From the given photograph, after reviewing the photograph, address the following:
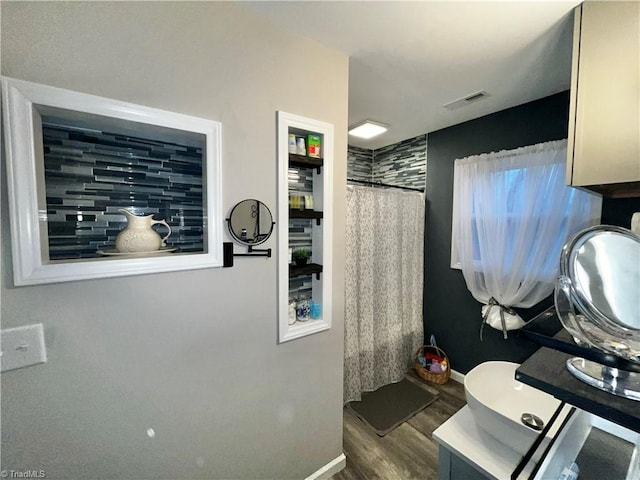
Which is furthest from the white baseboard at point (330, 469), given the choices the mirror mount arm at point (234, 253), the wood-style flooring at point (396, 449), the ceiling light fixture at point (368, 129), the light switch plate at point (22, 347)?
the ceiling light fixture at point (368, 129)

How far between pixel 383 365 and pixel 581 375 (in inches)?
73.0

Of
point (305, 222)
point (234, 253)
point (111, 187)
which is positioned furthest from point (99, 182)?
point (305, 222)

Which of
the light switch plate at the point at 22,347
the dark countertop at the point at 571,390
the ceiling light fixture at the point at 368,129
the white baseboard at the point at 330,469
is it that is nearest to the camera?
the dark countertop at the point at 571,390

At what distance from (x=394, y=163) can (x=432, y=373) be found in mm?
2197

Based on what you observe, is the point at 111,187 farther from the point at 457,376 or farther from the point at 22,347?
the point at 457,376

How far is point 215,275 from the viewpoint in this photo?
1.04 m

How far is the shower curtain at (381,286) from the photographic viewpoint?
2.00 metres

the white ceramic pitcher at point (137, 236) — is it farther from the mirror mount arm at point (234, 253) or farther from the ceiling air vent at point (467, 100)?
the ceiling air vent at point (467, 100)

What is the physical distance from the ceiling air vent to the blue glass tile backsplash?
1.78 meters

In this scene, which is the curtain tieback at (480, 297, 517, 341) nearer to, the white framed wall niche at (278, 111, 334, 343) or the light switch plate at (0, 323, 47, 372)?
the white framed wall niche at (278, 111, 334, 343)

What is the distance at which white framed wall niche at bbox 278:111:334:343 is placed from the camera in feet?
3.85

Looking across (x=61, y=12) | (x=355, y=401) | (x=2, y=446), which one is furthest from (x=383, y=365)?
(x=61, y=12)

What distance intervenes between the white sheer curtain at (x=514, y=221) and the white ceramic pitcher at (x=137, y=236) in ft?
7.41

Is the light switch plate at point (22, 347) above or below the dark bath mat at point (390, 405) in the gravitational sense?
above
